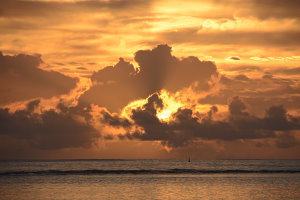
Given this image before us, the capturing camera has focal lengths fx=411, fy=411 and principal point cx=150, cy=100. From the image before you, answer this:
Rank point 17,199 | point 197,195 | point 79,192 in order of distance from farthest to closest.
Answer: point 79,192 < point 197,195 < point 17,199

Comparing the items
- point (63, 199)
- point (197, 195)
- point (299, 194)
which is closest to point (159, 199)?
point (197, 195)

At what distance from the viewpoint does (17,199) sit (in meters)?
52.3

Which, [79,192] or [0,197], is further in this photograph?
[79,192]

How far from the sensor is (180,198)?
2077 inches

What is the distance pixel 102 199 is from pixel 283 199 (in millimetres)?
23147

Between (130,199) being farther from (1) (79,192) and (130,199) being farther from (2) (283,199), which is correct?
(2) (283,199)

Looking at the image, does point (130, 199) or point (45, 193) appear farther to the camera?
point (45, 193)

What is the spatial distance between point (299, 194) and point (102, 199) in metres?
27.7

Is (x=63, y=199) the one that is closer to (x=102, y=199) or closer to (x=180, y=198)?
(x=102, y=199)

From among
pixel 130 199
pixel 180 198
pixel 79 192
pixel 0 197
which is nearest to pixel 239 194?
pixel 180 198

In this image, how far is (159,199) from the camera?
52625 millimetres

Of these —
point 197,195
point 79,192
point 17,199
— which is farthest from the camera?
point 79,192

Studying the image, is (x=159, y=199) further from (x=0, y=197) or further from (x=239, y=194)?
(x=0, y=197)

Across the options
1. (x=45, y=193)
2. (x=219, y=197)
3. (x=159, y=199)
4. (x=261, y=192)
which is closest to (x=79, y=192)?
(x=45, y=193)
